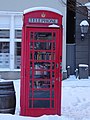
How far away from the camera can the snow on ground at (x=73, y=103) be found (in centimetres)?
749

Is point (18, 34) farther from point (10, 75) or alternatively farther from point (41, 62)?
point (41, 62)

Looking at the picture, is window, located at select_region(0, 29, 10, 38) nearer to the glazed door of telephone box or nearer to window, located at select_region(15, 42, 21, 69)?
window, located at select_region(15, 42, 21, 69)

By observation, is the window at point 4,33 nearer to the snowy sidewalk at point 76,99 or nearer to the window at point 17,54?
the window at point 17,54

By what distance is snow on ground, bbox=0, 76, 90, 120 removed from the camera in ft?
24.6

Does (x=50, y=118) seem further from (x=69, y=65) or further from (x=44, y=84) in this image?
(x=69, y=65)

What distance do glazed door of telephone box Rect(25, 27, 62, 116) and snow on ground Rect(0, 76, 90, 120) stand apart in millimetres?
458

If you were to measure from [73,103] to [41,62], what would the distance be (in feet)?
8.19

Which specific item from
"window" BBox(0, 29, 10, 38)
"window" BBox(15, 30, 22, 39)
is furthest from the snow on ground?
"window" BBox(0, 29, 10, 38)

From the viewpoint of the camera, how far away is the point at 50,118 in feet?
24.0

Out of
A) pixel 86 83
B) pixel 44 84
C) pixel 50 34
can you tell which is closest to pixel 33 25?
pixel 50 34

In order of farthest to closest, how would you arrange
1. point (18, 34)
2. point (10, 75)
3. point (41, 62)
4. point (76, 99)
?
point (18, 34), point (10, 75), point (76, 99), point (41, 62)

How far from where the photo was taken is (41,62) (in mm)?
8695

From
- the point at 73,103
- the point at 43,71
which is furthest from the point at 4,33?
the point at 43,71

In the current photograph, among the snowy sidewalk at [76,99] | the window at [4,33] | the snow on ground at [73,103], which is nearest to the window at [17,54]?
the window at [4,33]
